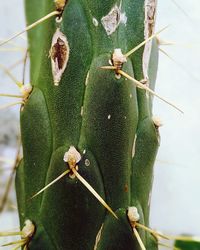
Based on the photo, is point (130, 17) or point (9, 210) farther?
point (9, 210)

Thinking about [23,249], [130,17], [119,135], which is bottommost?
[23,249]

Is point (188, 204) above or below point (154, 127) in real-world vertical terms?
below

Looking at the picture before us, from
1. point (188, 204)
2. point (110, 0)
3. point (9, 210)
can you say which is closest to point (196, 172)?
point (188, 204)

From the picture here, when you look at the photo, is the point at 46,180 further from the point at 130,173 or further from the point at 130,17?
the point at 130,17

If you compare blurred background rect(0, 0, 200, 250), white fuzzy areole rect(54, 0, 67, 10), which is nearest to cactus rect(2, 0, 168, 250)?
white fuzzy areole rect(54, 0, 67, 10)

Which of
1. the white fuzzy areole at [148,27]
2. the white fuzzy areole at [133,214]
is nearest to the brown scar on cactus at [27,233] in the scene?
the white fuzzy areole at [133,214]

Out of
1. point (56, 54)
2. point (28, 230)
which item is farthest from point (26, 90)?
point (28, 230)

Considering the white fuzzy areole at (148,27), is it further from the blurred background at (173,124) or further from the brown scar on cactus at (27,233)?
the blurred background at (173,124)

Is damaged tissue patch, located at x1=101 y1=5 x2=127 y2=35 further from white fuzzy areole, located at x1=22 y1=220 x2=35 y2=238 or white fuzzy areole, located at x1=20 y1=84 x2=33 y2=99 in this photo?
white fuzzy areole, located at x1=22 y1=220 x2=35 y2=238
